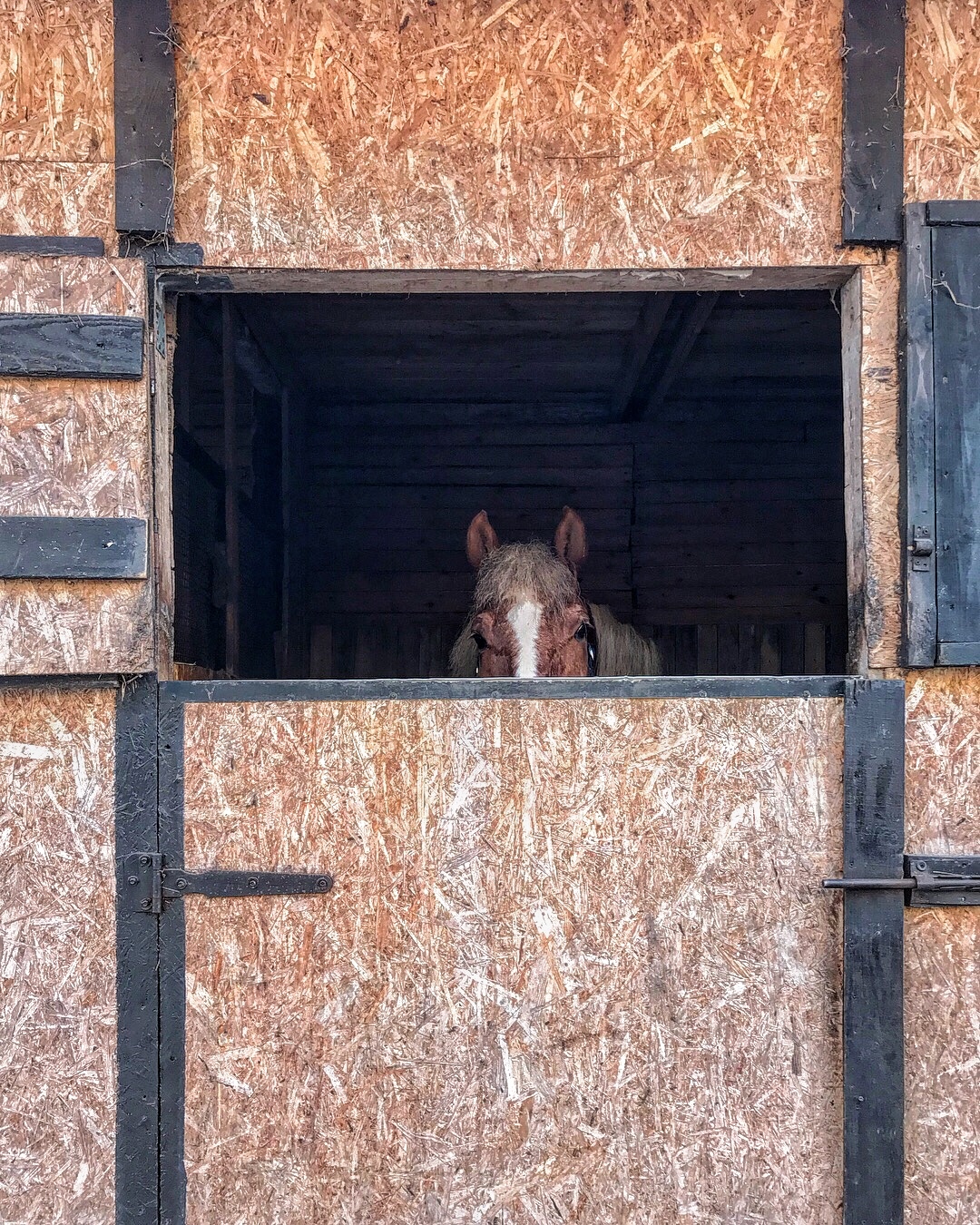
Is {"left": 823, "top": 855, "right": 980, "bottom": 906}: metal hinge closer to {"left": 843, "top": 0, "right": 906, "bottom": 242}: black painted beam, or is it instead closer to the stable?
the stable

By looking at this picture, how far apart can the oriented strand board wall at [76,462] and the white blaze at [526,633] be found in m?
1.19

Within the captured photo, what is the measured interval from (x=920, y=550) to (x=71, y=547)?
2.18m

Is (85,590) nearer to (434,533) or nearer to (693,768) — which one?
(693,768)

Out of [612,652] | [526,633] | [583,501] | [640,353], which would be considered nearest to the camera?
[526,633]

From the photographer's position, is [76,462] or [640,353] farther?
[640,353]

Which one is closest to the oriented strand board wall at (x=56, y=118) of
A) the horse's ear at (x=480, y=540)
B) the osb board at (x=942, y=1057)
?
the horse's ear at (x=480, y=540)

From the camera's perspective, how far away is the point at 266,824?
2555mm

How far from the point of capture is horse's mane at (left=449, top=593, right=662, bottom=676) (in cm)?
453

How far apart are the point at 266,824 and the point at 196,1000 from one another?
49 cm

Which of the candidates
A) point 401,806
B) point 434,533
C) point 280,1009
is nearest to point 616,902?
point 401,806

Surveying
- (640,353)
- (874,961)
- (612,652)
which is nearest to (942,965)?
(874,961)

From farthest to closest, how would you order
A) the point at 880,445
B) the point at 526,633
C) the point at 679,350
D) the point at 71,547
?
the point at 679,350 → the point at 526,633 → the point at 880,445 → the point at 71,547

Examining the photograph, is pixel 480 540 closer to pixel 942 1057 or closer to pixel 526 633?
pixel 526 633

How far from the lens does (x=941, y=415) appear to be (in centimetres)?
256
